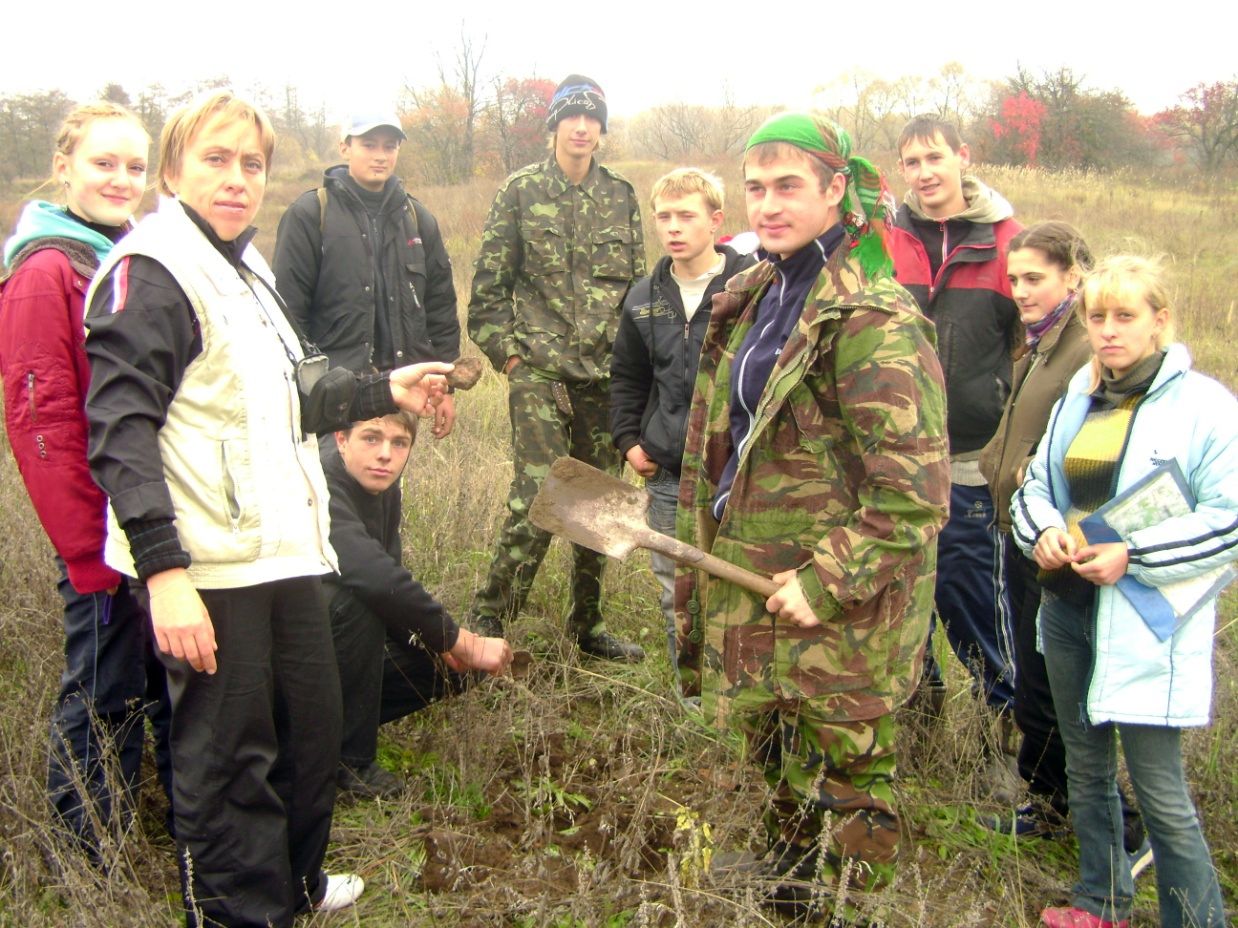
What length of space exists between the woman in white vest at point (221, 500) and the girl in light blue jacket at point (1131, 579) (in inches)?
75.8

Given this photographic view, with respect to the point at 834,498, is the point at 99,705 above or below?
below

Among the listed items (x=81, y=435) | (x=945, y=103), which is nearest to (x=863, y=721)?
(x=81, y=435)

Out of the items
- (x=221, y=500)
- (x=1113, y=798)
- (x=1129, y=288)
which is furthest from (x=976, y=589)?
(x=221, y=500)

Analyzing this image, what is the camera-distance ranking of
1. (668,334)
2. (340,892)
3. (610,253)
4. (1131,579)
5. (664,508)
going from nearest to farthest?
(1131,579)
(340,892)
(668,334)
(664,508)
(610,253)

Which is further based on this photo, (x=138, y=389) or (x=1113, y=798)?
(x=1113, y=798)

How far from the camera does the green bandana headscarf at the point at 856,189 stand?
2.11 m

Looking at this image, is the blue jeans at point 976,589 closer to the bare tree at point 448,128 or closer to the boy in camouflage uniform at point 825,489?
the boy in camouflage uniform at point 825,489

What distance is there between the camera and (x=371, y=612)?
3035 millimetres

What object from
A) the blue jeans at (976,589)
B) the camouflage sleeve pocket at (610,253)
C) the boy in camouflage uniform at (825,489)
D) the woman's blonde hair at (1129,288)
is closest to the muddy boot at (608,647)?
the blue jeans at (976,589)

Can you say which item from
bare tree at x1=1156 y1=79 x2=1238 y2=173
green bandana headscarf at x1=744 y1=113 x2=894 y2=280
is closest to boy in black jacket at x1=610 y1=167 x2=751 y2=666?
green bandana headscarf at x1=744 y1=113 x2=894 y2=280

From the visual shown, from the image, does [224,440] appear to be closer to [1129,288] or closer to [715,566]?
[715,566]

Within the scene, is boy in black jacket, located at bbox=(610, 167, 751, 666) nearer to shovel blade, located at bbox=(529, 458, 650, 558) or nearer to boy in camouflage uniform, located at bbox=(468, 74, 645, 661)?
boy in camouflage uniform, located at bbox=(468, 74, 645, 661)

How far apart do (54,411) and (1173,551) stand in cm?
279

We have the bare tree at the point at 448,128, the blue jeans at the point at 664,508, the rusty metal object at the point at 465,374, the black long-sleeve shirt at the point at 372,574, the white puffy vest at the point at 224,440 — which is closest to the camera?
the white puffy vest at the point at 224,440
